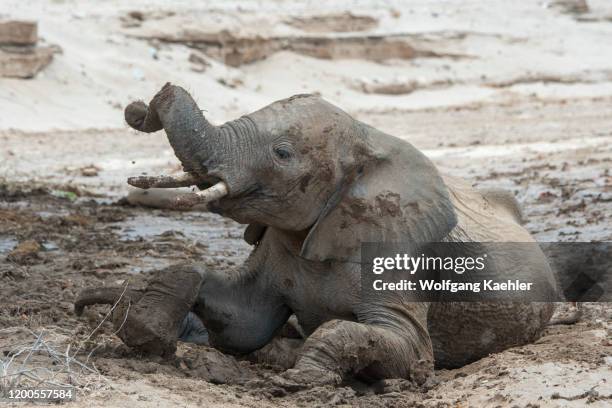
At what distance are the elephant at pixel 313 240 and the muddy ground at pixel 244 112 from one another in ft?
0.54

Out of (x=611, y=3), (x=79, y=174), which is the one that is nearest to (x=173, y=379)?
(x=79, y=174)

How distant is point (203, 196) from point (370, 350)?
3.21ft

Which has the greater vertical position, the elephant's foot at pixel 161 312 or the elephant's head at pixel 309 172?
the elephant's head at pixel 309 172

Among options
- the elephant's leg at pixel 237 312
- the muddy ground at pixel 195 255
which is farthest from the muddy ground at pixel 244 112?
the elephant's leg at pixel 237 312

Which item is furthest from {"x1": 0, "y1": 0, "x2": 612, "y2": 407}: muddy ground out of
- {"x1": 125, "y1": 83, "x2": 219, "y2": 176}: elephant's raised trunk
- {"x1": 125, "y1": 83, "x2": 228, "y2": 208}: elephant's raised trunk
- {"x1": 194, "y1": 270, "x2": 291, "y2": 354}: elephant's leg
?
{"x1": 125, "y1": 83, "x2": 219, "y2": 176}: elephant's raised trunk

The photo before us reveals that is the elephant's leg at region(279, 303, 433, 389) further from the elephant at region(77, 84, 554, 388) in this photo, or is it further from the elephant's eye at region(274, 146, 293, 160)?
the elephant's eye at region(274, 146, 293, 160)

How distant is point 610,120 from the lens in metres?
21.0

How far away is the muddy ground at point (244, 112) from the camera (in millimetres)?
5086

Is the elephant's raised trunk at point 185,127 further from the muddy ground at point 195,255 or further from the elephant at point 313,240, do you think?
the muddy ground at point 195,255

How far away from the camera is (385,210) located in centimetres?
560

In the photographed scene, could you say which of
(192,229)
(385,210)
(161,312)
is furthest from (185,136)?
(192,229)

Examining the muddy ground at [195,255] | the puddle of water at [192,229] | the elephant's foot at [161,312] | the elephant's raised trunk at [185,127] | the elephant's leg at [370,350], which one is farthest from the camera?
the puddle of water at [192,229]

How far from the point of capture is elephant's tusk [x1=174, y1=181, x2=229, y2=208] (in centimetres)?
498

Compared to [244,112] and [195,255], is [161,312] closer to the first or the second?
[195,255]
